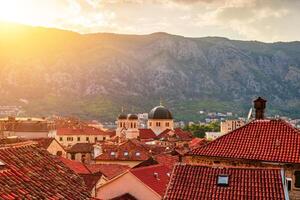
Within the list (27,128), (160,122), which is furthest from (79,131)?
(160,122)

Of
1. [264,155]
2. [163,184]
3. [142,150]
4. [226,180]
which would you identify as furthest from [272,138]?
[142,150]

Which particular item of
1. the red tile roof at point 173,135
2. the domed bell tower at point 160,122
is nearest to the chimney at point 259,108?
the red tile roof at point 173,135

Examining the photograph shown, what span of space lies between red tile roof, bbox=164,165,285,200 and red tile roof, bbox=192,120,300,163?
616 cm

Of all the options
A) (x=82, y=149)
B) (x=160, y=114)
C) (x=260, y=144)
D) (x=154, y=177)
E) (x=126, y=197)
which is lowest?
(x=82, y=149)

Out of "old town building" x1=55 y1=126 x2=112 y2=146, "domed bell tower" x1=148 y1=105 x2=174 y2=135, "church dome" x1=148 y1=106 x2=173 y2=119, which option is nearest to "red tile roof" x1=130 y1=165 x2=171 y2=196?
"old town building" x1=55 y1=126 x2=112 y2=146

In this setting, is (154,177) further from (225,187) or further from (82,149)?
(82,149)

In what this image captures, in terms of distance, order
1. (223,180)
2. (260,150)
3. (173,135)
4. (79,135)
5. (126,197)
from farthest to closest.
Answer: (79,135) < (173,135) < (126,197) < (260,150) < (223,180)

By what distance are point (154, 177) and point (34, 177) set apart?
31532mm

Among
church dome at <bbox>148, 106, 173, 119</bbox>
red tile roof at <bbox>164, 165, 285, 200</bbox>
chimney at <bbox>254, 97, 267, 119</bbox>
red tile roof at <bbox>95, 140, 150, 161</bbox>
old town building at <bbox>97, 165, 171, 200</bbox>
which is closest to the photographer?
red tile roof at <bbox>164, 165, 285, 200</bbox>

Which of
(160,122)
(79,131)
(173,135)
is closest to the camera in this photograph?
(173,135)

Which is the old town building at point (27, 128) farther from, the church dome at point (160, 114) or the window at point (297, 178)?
the window at point (297, 178)

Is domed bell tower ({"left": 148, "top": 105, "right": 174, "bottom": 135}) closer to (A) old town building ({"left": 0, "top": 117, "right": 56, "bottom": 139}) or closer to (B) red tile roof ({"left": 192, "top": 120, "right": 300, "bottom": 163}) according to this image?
(A) old town building ({"left": 0, "top": 117, "right": 56, "bottom": 139})

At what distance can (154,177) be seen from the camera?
46.3 meters

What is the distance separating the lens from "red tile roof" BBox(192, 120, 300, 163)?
30.9m
